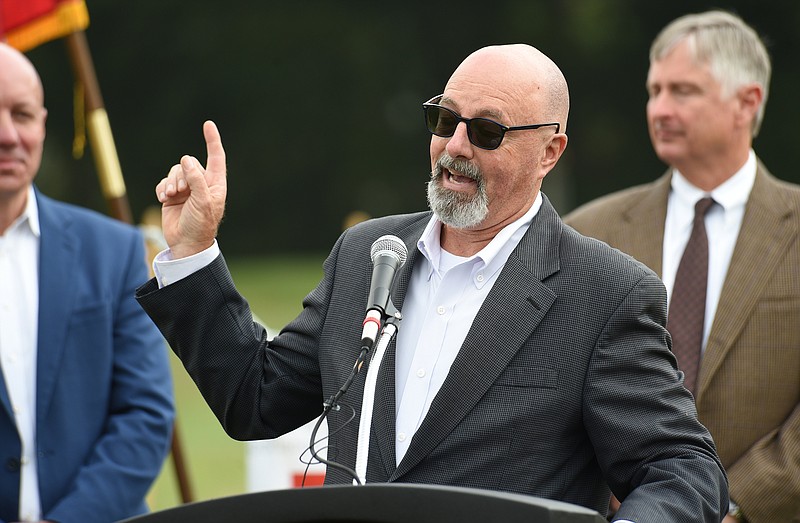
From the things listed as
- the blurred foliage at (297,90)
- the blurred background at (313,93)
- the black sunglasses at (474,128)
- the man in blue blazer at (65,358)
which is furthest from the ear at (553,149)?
the blurred foliage at (297,90)

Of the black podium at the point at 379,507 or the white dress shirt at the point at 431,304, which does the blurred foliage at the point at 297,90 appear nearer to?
the white dress shirt at the point at 431,304

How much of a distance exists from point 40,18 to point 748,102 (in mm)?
2923

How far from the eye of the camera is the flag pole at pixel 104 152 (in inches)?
195

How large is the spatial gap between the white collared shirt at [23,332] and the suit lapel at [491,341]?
1635 mm

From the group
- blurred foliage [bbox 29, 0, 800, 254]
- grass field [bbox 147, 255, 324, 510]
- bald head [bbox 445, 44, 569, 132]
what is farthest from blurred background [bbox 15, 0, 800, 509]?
bald head [bbox 445, 44, 569, 132]

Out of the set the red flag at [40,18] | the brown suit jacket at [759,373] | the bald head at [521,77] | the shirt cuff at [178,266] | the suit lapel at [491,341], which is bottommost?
the brown suit jacket at [759,373]

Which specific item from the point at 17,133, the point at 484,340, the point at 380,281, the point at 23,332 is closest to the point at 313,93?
the point at 17,133

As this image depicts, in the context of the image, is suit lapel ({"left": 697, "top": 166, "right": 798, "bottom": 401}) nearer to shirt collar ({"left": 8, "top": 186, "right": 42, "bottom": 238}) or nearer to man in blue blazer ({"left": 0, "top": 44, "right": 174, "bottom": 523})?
man in blue blazer ({"left": 0, "top": 44, "right": 174, "bottom": 523})

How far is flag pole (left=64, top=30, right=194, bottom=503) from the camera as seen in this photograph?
16.2 ft

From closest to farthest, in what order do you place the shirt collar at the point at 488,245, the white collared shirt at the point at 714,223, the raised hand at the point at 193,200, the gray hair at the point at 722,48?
1. the raised hand at the point at 193,200
2. the shirt collar at the point at 488,245
3. the white collared shirt at the point at 714,223
4. the gray hair at the point at 722,48

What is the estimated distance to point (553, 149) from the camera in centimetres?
305

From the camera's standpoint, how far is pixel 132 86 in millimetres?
27172

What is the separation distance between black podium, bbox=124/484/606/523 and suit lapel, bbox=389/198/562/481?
0.68 meters

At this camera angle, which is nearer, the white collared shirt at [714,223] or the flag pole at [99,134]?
the white collared shirt at [714,223]
